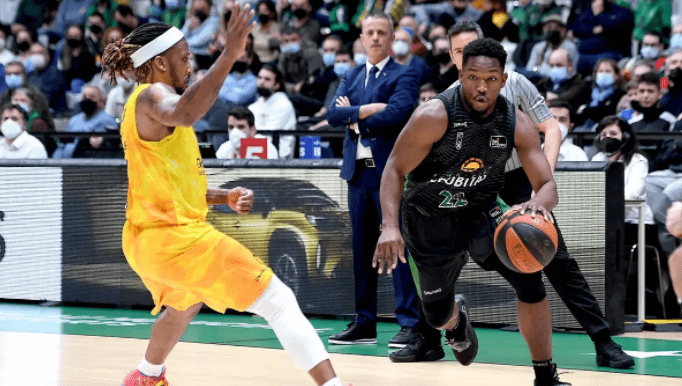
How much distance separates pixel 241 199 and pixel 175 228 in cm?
46

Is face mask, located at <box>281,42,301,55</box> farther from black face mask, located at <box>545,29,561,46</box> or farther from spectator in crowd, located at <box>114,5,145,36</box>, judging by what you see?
spectator in crowd, located at <box>114,5,145,36</box>

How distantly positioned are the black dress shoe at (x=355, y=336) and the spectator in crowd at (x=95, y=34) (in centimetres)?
1230

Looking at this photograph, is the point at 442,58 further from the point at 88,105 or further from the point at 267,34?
the point at 88,105

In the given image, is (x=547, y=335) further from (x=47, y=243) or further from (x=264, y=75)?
(x=264, y=75)

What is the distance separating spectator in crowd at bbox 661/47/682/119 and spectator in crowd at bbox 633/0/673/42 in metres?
2.23

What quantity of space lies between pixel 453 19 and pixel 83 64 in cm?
640

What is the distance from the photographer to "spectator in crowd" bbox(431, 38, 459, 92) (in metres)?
13.6

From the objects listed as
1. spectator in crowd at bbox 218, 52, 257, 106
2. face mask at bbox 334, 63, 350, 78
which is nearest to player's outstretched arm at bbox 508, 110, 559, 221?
face mask at bbox 334, 63, 350, 78

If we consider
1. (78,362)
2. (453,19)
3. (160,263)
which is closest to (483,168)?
(160,263)

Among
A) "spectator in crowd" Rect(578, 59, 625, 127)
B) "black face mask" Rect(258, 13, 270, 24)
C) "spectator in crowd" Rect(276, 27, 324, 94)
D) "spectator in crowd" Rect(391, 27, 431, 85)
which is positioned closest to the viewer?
"spectator in crowd" Rect(578, 59, 625, 127)

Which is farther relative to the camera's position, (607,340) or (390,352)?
(390,352)

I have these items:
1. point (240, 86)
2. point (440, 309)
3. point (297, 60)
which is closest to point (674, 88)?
point (240, 86)

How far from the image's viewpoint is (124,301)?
10148 millimetres

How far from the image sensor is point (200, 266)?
197 inches
